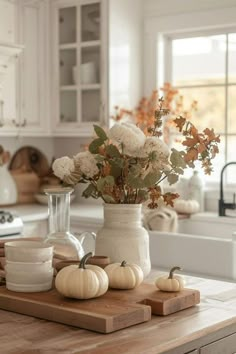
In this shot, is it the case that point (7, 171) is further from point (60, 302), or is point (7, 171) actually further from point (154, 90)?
point (60, 302)

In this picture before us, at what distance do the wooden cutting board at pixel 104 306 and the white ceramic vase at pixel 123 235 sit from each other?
219 millimetres

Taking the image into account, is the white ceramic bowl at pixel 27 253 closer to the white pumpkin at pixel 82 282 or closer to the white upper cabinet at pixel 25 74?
the white pumpkin at pixel 82 282

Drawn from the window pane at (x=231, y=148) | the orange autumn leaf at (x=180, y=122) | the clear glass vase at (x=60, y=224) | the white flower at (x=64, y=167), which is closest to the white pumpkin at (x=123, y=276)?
the clear glass vase at (x=60, y=224)

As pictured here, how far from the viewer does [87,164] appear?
2.35 metres

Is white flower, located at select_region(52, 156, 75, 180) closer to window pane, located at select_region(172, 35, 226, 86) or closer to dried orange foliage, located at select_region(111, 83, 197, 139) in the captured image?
dried orange foliage, located at select_region(111, 83, 197, 139)

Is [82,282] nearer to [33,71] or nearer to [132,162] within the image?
[132,162]

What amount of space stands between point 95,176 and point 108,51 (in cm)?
262

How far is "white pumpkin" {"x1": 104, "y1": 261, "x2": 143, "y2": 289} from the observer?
2164 millimetres

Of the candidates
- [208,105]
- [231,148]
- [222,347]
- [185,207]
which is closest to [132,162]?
[222,347]

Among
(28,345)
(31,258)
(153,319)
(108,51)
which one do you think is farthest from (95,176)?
(108,51)

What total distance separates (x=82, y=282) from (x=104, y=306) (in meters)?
0.09

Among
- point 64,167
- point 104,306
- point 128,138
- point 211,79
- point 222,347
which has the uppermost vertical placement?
point 211,79

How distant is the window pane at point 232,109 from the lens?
15.8ft

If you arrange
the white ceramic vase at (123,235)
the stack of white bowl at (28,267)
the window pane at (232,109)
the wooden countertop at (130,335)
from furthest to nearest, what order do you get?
the window pane at (232,109) → the white ceramic vase at (123,235) → the stack of white bowl at (28,267) → the wooden countertop at (130,335)
